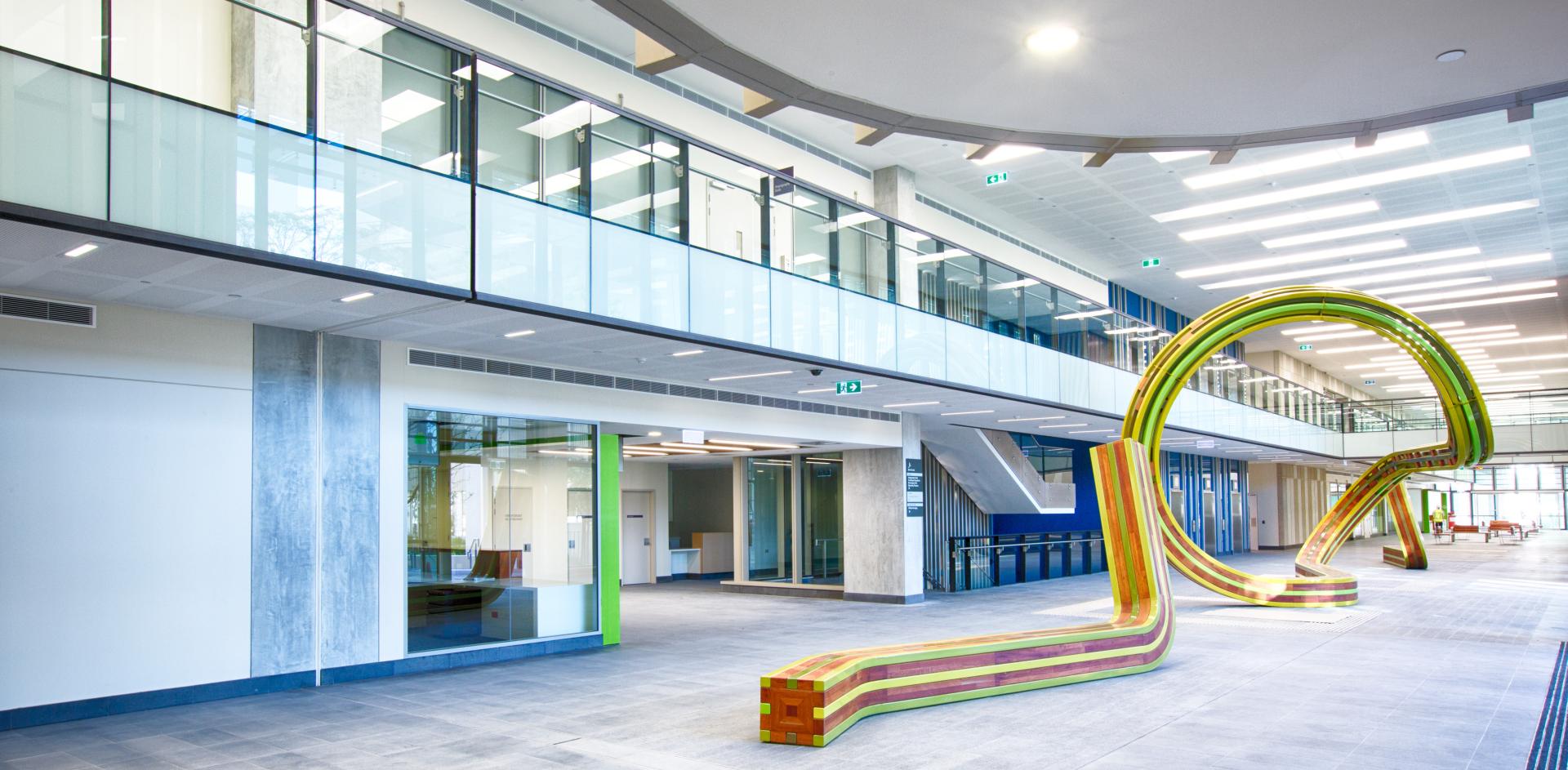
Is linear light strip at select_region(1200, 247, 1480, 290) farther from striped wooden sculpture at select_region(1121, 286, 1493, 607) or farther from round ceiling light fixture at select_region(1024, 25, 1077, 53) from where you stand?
round ceiling light fixture at select_region(1024, 25, 1077, 53)

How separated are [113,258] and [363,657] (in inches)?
189

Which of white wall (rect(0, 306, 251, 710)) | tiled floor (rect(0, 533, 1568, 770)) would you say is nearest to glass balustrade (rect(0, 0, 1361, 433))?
white wall (rect(0, 306, 251, 710))

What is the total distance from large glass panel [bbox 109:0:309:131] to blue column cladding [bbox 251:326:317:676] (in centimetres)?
229

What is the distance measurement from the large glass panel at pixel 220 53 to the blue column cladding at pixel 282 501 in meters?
2.29

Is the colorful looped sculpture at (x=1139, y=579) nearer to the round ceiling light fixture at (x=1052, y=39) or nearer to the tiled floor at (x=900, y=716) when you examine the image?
→ the tiled floor at (x=900, y=716)

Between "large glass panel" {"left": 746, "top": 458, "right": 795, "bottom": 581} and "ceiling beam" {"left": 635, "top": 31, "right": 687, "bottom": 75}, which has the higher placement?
"ceiling beam" {"left": 635, "top": 31, "right": 687, "bottom": 75}

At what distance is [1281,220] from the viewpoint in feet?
69.2

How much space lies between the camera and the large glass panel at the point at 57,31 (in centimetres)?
699

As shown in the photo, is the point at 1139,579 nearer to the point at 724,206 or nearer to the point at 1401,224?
the point at 724,206

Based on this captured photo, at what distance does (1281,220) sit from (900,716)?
653 inches

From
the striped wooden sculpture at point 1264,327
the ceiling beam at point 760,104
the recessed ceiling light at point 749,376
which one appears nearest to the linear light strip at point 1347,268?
the striped wooden sculpture at point 1264,327

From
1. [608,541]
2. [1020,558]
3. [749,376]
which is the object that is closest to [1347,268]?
[1020,558]

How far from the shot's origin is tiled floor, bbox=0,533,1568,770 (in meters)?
7.22

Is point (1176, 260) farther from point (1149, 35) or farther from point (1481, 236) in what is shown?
point (1149, 35)
